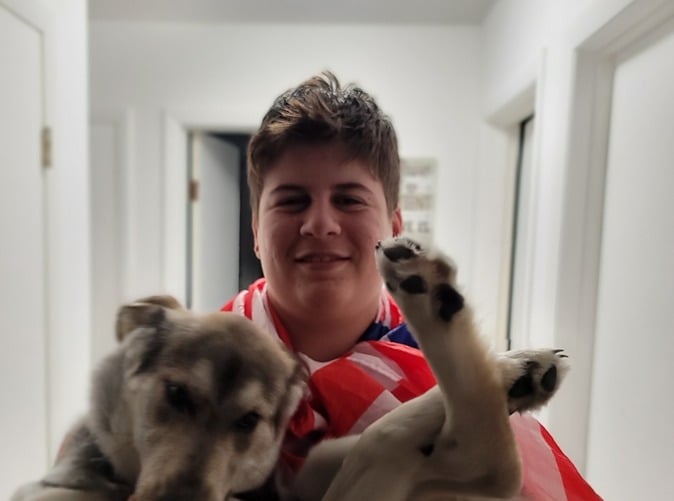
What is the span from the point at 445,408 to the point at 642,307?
67 centimetres

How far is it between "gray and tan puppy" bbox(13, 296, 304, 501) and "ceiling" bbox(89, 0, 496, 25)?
2014mm

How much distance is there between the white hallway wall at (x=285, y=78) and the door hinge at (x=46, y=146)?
0.97m

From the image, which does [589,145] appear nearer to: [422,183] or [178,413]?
[178,413]

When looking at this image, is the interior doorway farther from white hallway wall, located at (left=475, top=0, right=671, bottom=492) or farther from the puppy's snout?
white hallway wall, located at (left=475, top=0, right=671, bottom=492)

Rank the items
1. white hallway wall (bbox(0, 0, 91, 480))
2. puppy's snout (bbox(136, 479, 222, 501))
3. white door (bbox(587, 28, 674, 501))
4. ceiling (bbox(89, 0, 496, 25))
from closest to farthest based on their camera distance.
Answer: puppy's snout (bbox(136, 479, 222, 501)) → white door (bbox(587, 28, 674, 501)) → white hallway wall (bbox(0, 0, 91, 480)) → ceiling (bbox(89, 0, 496, 25))

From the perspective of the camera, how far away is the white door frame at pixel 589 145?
2.92 ft

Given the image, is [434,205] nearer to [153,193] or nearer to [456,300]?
[153,193]

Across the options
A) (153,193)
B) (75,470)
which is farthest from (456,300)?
(153,193)

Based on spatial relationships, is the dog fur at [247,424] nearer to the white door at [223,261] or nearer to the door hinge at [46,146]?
the white door at [223,261]

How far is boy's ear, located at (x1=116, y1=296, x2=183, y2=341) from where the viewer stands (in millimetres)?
230

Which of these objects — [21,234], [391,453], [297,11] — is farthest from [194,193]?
[297,11]

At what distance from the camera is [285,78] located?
89.8 inches

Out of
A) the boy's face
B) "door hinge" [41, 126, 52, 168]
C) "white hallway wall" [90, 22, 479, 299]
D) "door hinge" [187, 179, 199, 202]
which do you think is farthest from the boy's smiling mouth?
"white hallway wall" [90, 22, 479, 299]

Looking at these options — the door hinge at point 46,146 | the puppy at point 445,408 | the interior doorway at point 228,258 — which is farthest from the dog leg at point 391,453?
the door hinge at point 46,146
